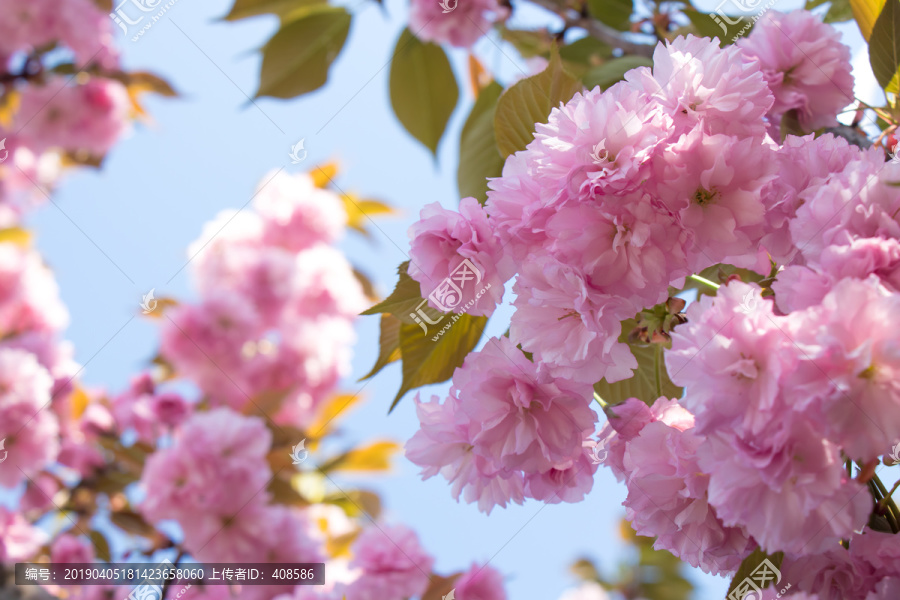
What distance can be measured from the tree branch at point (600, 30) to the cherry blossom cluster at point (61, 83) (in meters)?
1.66

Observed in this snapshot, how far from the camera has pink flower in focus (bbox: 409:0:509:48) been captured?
120 cm

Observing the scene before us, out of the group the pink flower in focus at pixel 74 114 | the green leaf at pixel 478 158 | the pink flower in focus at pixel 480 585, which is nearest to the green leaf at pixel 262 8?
the green leaf at pixel 478 158

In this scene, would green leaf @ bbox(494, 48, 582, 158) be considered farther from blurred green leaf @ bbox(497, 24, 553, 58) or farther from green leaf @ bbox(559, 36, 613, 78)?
blurred green leaf @ bbox(497, 24, 553, 58)

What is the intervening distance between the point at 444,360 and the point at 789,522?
299mm

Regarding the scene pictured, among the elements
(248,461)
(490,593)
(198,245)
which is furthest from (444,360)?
(198,245)

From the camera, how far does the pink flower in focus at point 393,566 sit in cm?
117

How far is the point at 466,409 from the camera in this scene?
0.45 metres

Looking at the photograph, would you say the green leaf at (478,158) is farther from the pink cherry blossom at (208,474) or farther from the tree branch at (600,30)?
the pink cherry blossom at (208,474)

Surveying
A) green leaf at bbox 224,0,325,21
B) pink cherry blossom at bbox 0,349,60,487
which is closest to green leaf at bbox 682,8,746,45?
green leaf at bbox 224,0,325,21

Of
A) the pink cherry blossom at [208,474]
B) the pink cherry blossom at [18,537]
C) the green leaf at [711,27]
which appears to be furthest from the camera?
the pink cherry blossom at [18,537]

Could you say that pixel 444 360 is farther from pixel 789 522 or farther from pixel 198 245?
pixel 198 245

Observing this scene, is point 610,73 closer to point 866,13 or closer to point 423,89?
point 866,13

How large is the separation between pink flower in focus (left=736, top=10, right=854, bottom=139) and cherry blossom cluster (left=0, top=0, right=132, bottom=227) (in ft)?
6.87

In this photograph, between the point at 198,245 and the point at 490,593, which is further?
the point at 198,245
